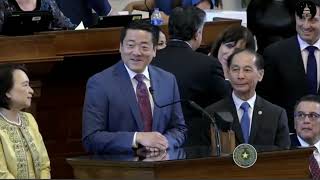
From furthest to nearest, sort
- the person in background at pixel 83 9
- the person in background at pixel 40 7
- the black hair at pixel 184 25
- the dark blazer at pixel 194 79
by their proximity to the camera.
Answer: the person in background at pixel 83 9 < the person in background at pixel 40 7 < the black hair at pixel 184 25 < the dark blazer at pixel 194 79

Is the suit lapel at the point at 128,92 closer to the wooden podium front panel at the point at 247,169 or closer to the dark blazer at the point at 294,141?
the wooden podium front panel at the point at 247,169

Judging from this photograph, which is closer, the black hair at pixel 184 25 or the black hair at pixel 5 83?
the black hair at pixel 5 83

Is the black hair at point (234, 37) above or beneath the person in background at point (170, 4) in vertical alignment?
beneath

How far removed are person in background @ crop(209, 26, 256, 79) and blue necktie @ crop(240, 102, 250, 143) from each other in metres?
0.86

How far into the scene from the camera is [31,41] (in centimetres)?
738

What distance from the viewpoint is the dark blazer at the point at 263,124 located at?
21.5ft

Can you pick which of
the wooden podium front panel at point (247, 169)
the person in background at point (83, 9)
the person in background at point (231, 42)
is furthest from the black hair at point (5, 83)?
the person in background at point (83, 9)

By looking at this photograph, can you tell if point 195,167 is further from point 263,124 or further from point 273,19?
point 273,19

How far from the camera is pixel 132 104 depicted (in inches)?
248

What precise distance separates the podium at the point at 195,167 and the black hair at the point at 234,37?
1952mm

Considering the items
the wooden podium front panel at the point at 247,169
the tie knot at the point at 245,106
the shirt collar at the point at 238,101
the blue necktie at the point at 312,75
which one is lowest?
the wooden podium front panel at the point at 247,169

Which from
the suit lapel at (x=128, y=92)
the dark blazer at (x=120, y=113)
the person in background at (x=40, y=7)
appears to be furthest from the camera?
the person in background at (x=40, y=7)

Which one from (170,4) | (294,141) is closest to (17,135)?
(294,141)

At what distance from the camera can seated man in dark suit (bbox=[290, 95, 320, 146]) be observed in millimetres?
6992
